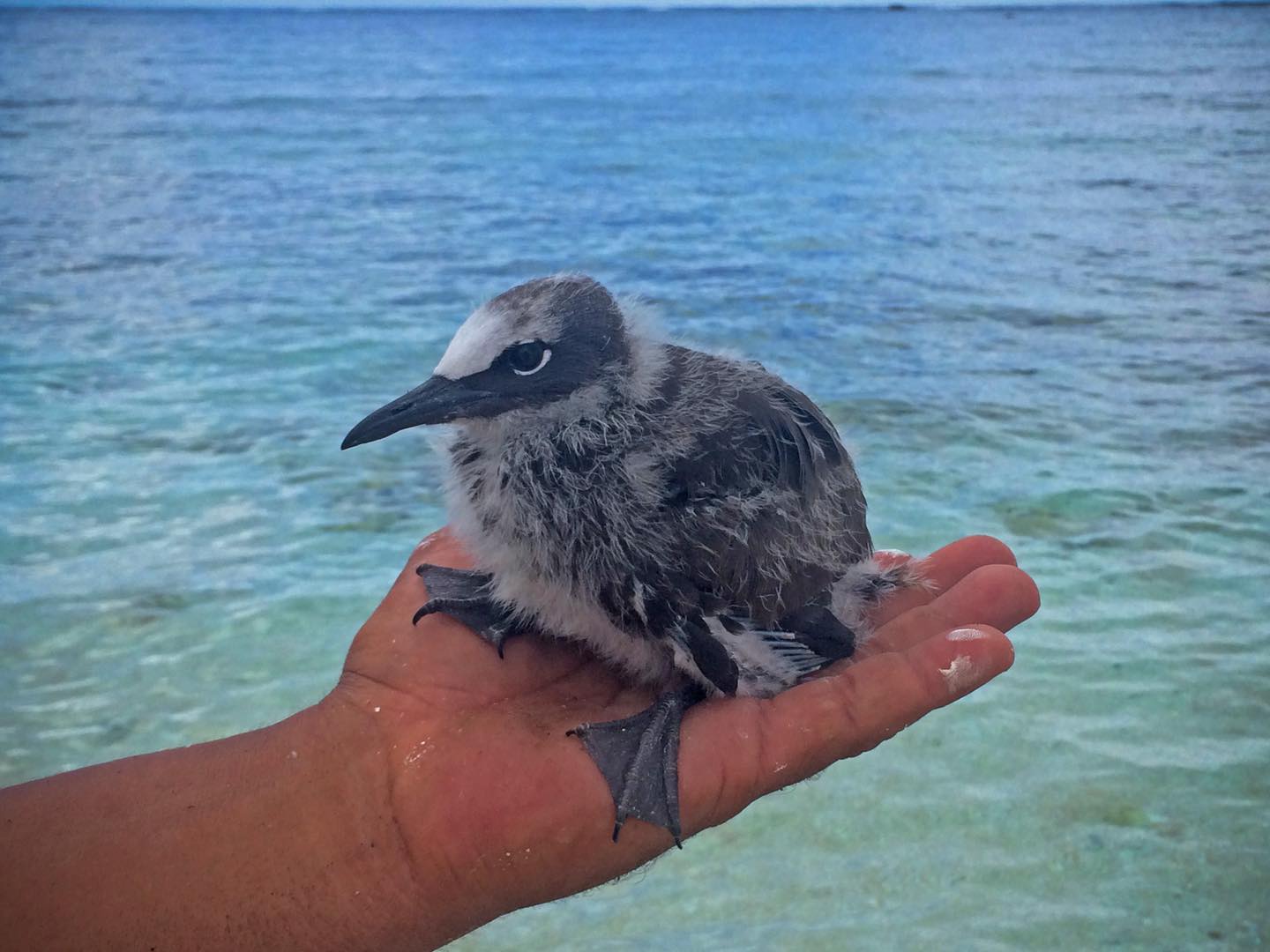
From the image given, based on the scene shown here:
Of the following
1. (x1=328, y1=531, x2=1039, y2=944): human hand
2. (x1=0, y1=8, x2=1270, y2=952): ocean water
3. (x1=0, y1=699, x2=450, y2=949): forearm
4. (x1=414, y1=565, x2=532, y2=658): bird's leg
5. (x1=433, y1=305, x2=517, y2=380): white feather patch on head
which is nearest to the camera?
(x1=0, y1=699, x2=450, y2=949): forearm

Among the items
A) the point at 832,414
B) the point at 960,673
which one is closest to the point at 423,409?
the point at 960,673

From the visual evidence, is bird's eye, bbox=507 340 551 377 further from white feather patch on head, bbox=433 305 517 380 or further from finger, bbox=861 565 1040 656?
finger, bbox=861 565 1040 656

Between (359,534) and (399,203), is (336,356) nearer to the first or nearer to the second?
(359,534)

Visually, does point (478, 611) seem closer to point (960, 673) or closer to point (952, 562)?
point (960, 673)

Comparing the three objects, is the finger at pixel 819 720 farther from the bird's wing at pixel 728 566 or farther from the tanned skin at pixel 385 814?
the bird's wing at pixel 728 566

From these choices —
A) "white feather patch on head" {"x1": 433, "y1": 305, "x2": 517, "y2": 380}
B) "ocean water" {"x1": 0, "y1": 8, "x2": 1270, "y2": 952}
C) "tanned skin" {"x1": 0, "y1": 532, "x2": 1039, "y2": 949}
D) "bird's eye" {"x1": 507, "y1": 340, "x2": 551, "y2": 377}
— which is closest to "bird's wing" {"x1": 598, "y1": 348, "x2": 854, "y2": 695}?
"tanned skin" {"x1": 0, "y1": 532, "x2": 1039, "y2": 949}

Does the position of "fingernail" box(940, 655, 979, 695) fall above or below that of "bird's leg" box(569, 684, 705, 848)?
above
